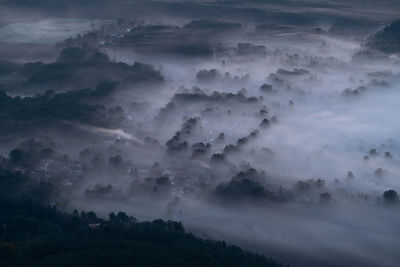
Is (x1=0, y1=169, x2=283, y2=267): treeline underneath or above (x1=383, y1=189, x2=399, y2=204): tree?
underneath

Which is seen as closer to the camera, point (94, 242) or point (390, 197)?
point (94, 242)

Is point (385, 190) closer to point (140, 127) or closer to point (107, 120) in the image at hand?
point (140, 127)

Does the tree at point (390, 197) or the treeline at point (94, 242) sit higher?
the tree at point (390, 197)

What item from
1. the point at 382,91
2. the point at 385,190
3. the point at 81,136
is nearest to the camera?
the point at 385,190

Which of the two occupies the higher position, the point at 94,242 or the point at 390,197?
the point at 390,197

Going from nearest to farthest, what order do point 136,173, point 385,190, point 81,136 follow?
1. point 385,190
2. point 136,173
3. point 81,136

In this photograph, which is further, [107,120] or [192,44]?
[192,44]

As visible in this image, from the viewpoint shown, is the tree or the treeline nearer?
the treeline

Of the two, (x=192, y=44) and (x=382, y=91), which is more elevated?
(x=192, y=44)

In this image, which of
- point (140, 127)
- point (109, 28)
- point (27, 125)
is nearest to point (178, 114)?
point (140, 127)

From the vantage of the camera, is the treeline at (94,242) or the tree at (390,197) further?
the tree at (390,197)

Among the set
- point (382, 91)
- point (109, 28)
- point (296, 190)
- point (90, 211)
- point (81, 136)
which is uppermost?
point (109, 28)
